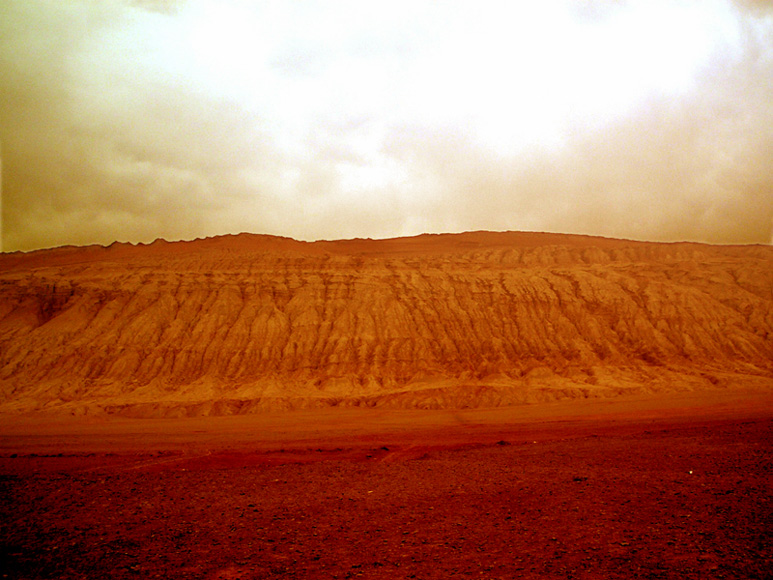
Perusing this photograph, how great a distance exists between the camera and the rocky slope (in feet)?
125

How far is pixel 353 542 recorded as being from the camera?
9242 mm

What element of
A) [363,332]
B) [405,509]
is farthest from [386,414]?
[405,509]

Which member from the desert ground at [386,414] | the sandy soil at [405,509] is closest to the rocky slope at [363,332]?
the desert ground at [386,414]

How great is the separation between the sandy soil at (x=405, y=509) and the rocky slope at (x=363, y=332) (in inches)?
685

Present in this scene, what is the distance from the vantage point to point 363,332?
45344mm

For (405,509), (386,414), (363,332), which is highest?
(363,332)

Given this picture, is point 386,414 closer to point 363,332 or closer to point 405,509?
point 363,332

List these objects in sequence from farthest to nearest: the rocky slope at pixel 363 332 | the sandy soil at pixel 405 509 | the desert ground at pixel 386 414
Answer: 1. the rocky slope at pixel 363 332
2. the desert ground at pixel 386 414
3. the sandy soil at pixel 405 509

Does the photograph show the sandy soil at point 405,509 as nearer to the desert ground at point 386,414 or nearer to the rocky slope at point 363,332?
the desert ground at point 386,414

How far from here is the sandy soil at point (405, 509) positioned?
8164 mm

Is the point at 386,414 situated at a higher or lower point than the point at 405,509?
lower

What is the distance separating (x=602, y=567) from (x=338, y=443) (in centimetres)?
1553

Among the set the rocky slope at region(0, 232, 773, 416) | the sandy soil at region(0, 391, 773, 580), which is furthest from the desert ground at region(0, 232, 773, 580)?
the rocky slope at region(0, 232, 773, 416)

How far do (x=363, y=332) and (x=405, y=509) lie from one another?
1357 inches
